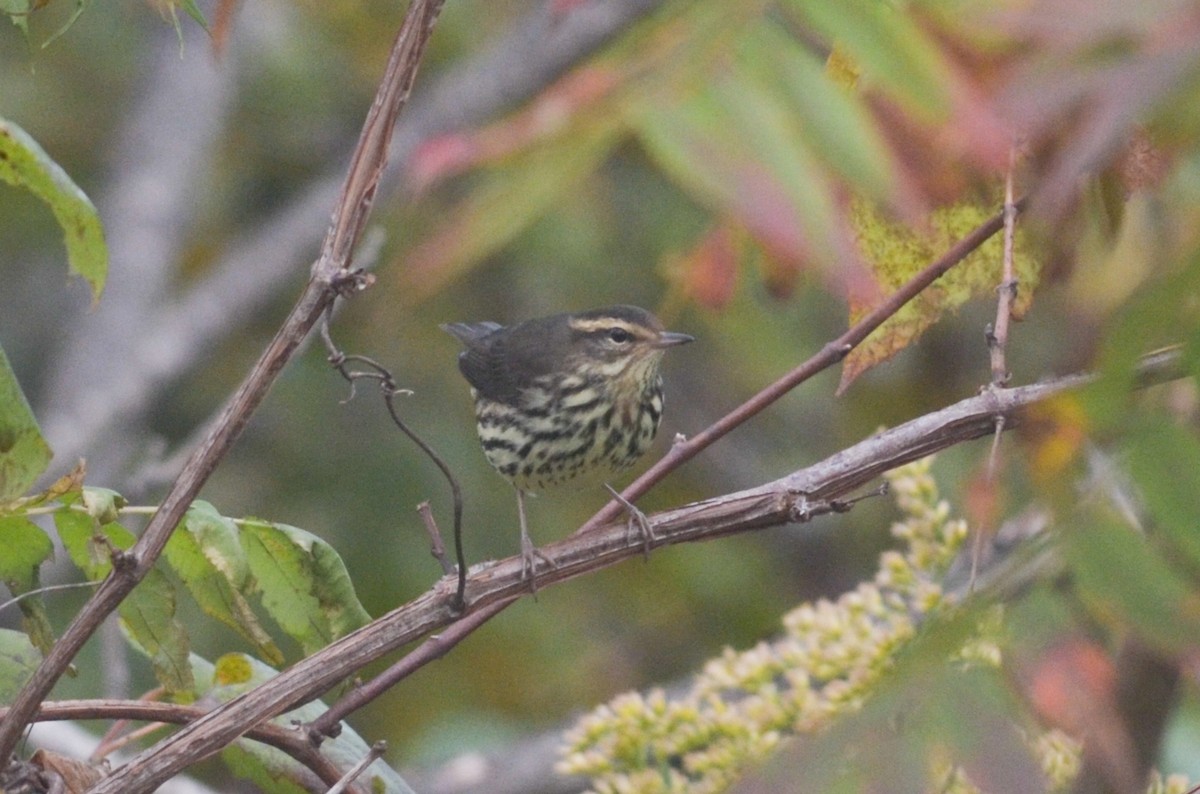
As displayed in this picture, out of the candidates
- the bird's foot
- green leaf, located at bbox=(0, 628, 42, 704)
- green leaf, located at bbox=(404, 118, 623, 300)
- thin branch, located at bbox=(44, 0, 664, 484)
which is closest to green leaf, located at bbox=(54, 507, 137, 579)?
green leaf, located at bbox=(0, 628, 42, 704)

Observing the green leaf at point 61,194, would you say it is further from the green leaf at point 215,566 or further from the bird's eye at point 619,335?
the bird's eye at point 619,335

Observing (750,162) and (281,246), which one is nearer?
(750,162)

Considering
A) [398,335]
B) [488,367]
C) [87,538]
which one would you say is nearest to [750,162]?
[87,538]

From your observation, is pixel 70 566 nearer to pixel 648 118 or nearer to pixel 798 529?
pixel 798 529

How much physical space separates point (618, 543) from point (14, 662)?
72 cm

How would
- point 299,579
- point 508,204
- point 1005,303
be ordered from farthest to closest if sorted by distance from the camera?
point 1005,303, point 299,579, point 508,204

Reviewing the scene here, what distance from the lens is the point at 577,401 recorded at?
367 centimetres

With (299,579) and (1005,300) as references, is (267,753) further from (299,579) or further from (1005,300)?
(1005,300)

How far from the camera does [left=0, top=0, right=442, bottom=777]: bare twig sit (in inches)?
61.2

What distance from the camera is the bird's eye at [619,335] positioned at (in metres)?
3.78

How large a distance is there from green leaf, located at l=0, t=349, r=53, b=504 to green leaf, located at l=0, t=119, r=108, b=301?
0.43ft

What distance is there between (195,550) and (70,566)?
405cm

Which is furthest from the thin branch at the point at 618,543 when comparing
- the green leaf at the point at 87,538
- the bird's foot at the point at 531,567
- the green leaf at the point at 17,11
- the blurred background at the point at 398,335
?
the blurred background at the point at 398,335

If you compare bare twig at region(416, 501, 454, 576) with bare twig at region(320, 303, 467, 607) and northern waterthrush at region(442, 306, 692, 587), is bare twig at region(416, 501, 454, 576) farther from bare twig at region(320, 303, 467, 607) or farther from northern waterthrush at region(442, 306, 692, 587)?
northern waterthrush at region(442, 306, 692, 587)
